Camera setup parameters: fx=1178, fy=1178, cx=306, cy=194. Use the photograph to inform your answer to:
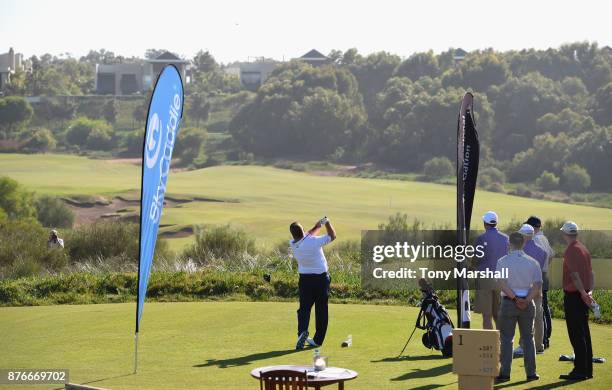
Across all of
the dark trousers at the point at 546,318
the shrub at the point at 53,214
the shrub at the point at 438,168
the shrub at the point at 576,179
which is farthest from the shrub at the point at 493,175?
the dark trousers at the point at 546,318

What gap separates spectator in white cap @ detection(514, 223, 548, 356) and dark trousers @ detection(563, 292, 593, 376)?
0.57m

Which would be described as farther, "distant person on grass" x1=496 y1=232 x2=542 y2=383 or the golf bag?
the golf bag

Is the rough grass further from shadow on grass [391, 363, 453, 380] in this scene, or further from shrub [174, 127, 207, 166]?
shrub [174, 127, 207, 166]

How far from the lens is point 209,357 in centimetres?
1388

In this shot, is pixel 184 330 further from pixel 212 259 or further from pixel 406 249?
pixel 406 249

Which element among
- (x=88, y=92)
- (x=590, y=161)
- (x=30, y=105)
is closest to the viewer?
(x=590, y=161)

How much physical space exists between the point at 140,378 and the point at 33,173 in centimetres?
11705

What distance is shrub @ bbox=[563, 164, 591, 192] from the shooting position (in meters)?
111

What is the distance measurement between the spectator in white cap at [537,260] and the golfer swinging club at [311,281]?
7.76 ft

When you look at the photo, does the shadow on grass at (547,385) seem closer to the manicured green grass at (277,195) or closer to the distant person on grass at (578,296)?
the distant person on grass at (578,296)

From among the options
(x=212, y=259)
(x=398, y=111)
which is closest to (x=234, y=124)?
(x=398, y=111)

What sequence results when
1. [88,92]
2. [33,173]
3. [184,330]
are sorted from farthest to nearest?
[88,92] < [33,173] < [184,330]

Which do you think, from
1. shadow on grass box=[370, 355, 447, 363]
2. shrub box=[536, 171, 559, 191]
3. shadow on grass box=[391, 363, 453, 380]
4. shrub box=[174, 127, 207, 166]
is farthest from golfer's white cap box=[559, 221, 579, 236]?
shrub box=[174, 127, 207, 166]

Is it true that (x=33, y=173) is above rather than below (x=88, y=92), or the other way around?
below
